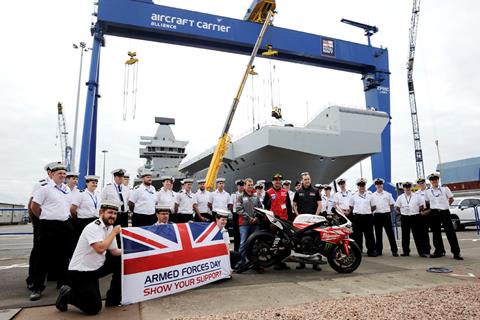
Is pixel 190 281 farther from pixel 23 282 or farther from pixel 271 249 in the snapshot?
pixel 23 282

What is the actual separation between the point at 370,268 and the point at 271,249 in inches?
74.0

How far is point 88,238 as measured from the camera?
3.37 metres

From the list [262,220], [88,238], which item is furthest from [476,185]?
[88,238]

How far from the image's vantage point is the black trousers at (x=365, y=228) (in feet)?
23.9

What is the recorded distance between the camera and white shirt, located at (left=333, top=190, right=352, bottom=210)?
28.3 feet

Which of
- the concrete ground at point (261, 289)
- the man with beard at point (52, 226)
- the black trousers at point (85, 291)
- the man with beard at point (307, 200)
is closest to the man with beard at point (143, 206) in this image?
the concrete ground at point (261, 289)

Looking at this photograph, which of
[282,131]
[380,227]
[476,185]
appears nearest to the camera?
[380,227]

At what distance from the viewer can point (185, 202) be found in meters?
7.09

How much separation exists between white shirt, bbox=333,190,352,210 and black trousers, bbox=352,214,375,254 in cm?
90

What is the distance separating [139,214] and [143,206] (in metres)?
0.17

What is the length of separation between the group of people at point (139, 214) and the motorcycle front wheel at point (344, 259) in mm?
513

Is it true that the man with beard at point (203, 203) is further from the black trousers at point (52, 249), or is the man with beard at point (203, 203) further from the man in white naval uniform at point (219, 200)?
the black trousers at point (52, 249)

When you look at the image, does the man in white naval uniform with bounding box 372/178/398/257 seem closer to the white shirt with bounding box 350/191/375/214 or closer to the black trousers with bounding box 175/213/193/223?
the white shirt with bounding box 350/191/375/214

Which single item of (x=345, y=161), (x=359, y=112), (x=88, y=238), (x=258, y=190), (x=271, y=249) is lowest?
(x=271, y=249)
